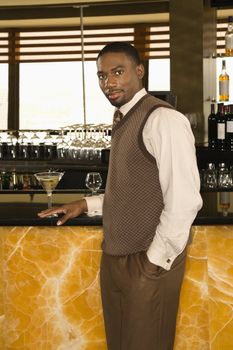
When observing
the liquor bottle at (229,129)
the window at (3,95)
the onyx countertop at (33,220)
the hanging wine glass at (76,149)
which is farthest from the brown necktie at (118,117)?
the window at (3,95)

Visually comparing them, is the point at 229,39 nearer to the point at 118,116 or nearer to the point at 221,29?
the point at 221,29

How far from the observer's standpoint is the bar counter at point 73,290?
3555 millimetres

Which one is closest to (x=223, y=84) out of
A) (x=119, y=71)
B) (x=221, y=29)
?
(x=221, y=29)

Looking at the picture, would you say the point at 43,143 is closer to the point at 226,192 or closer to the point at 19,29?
the point at 19,29

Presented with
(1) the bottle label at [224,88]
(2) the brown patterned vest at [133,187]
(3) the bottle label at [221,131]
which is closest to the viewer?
(2) the brown patterned vest at [133,187]

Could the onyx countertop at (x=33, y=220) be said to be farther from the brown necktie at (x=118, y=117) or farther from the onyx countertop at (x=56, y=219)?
the brown necktie at (x=118, y=117)

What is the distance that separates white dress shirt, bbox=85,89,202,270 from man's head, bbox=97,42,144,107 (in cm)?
14

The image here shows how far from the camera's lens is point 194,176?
2.43 m

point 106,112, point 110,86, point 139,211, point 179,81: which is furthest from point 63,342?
point 106,112

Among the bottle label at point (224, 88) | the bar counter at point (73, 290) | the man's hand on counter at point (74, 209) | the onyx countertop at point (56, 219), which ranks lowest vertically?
the bar counter at point (73, 290)

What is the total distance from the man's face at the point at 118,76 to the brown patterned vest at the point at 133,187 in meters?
0.06

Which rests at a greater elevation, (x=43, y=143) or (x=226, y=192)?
(x=43, y=143)

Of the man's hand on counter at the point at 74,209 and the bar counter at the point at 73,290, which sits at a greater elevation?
the man's hand on counter at the point at 74,209

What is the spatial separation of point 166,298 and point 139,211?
0.32 meters
